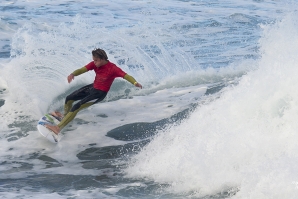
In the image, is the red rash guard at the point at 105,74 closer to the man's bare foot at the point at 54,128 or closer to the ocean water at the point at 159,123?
the ocean water at the point at 159,123

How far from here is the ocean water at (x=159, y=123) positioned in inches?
261

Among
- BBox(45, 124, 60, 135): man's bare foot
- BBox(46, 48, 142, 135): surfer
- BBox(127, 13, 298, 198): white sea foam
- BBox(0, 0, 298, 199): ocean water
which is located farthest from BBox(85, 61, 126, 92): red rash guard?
BBox(127, 13, 298, 198): white sea foam

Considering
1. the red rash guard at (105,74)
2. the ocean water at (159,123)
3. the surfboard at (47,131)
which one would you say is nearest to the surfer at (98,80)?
the red rash guard at (105,74)

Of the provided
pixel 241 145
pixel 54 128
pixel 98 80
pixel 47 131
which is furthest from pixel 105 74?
pixel 241 145

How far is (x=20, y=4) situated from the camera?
27.5 metres

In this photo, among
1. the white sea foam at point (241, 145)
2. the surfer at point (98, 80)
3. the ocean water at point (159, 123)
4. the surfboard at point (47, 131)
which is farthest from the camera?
the surfer at point (98, 80)

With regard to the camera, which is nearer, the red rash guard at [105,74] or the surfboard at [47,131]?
the surfboard at [47,131]

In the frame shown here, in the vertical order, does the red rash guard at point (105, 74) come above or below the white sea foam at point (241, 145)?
above

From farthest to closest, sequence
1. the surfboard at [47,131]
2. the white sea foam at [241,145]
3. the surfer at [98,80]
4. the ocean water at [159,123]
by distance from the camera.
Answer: the surfer at [98,80], the surfboard at [47,131], the ocean water at [159,123], the white sea foam at [241,145]

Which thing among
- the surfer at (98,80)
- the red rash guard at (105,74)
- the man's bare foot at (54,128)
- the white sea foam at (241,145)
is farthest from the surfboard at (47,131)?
the white sea foam at (241,145)

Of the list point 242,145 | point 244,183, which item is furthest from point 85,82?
point 244,183

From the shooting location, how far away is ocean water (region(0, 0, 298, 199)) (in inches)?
261

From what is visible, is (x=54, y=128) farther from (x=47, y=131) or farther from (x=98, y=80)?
(x=98, y=80)

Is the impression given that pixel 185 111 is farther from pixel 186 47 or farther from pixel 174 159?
pixel 186 47
